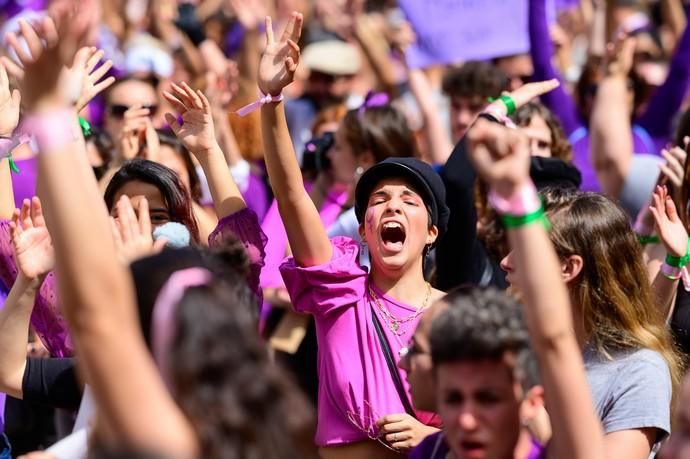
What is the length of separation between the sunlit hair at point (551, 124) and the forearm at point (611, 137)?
36 cm

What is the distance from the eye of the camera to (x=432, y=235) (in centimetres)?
412

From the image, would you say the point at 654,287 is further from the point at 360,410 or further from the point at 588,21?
the point at 588,21

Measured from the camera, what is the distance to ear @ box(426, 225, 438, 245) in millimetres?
4102

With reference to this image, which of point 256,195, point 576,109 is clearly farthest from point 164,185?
point 576,109

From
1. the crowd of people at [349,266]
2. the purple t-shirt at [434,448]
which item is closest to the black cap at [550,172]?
the crowd of people at [349,266]

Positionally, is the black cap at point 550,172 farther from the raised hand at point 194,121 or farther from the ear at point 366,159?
the raised hand at point 194,121

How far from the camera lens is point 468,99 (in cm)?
638

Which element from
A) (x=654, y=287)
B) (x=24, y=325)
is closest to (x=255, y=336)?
(x=24, y=325)

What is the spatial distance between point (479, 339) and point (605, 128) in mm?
3429

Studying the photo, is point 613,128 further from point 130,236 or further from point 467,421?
point 467,421

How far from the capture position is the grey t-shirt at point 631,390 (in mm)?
3406

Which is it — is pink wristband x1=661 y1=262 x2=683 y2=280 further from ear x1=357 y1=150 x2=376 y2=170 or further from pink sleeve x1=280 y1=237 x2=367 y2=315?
ear x1=357 y1=150 x2=376 y2=170

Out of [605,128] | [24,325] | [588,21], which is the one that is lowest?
[24,325]

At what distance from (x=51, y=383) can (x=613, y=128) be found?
326 cm
